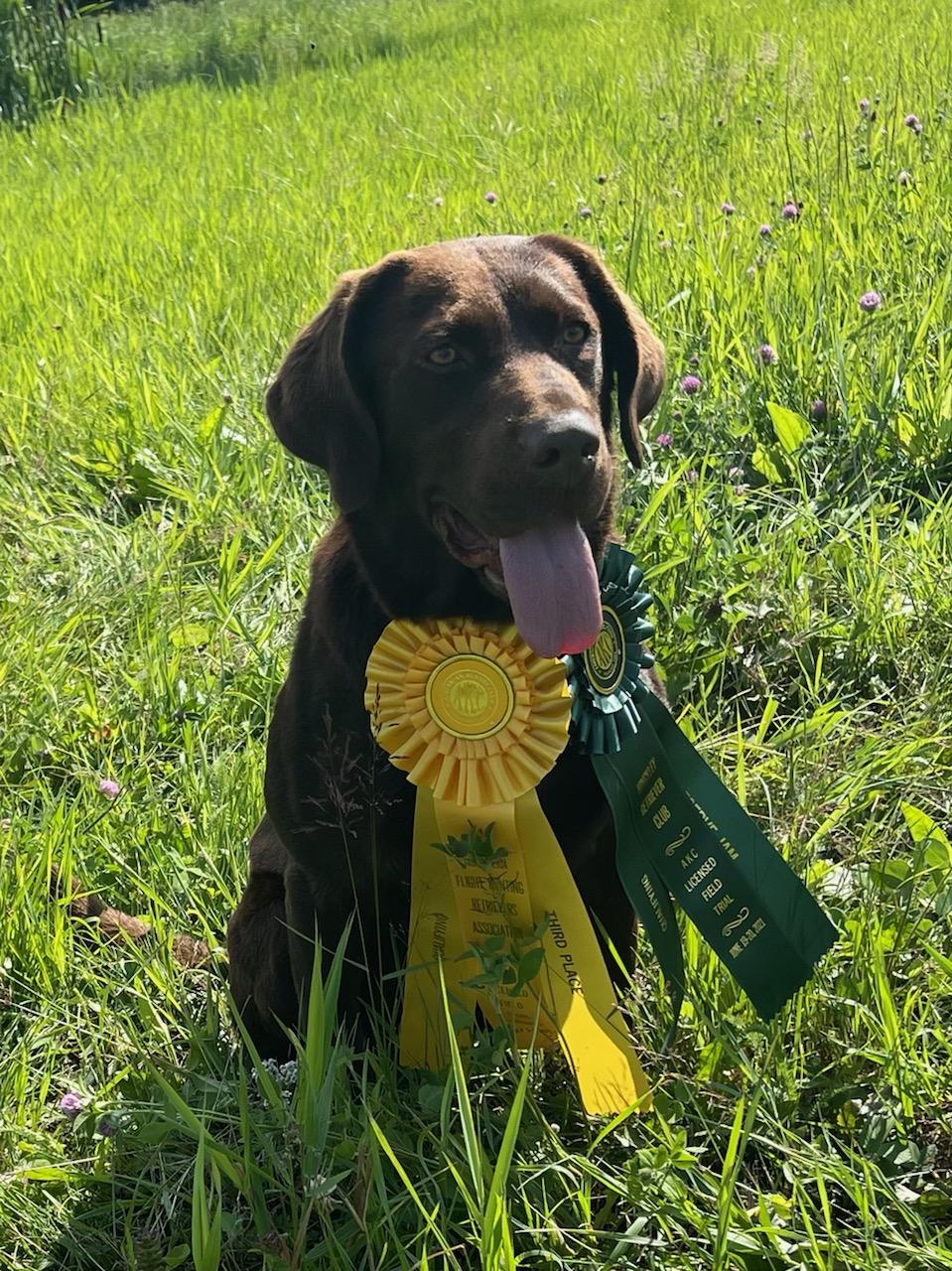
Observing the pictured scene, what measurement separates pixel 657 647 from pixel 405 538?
0.84 m

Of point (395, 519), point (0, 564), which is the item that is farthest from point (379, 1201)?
point (0, 564)

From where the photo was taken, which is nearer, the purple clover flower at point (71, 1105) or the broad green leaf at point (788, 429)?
the purple clover flower at point (71, 1105)

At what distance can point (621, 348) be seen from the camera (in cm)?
243

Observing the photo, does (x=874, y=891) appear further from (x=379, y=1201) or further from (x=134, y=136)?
(x=134, y=136)

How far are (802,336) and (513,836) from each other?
211 cm

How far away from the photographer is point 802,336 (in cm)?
352

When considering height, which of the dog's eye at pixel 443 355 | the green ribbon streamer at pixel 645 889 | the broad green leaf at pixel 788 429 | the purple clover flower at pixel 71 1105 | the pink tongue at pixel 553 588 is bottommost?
the purple clover flower at pixel 71 1105

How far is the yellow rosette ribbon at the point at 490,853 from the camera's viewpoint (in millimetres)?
1914

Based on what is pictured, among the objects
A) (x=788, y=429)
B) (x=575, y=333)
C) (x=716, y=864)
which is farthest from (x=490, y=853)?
(x=788, y=429)

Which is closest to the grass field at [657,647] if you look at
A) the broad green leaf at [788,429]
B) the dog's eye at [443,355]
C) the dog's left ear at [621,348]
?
the broad green leaf at [788,429]

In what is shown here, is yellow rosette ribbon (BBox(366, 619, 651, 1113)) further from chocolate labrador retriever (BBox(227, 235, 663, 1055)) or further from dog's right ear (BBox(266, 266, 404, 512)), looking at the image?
dog's right ear (BBox(266, 266, 404, 512))

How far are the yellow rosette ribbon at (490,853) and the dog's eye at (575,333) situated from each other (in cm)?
56

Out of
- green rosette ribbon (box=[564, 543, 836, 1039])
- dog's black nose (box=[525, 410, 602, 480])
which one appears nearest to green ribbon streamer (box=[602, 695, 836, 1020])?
green rosette ribbon (box=[564, 543, 836, 1039])

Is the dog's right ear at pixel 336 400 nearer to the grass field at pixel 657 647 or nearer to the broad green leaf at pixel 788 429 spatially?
the grass field at pixel 657 647
